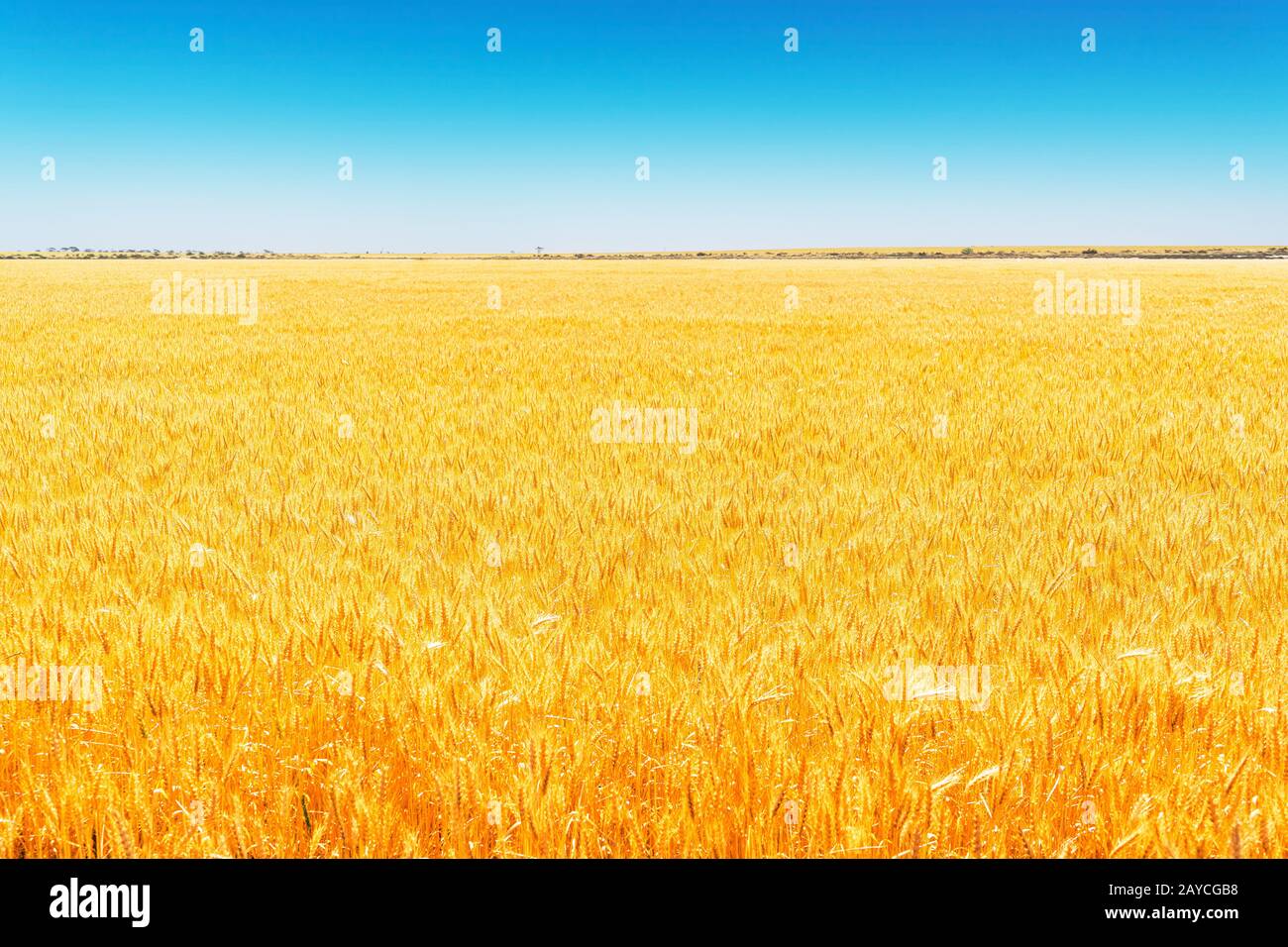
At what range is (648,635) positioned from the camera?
2545 mm

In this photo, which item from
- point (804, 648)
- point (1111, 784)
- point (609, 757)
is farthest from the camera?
point (804, 648)

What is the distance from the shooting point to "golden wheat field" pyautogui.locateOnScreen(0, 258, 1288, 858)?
169cm

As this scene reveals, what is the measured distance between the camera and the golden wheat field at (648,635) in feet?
5.56

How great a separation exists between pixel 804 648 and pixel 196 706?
5.40 ft

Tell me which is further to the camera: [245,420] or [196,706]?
[245,420]
